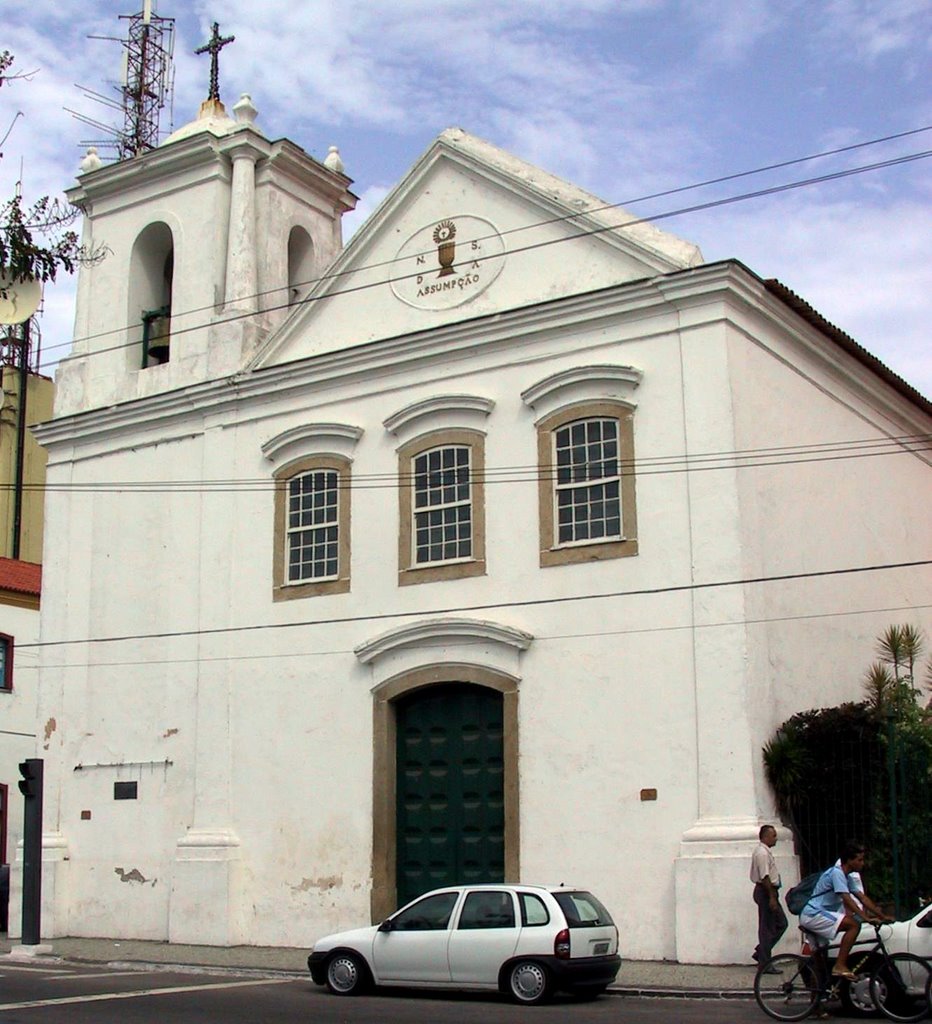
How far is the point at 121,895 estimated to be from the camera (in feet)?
73.8

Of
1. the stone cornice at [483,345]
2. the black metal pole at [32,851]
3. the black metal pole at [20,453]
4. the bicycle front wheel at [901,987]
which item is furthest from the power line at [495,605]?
the black metal pole at [20,453]

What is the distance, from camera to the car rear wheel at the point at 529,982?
14.4 metres

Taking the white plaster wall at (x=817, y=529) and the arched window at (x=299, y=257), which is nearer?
the white plaster wall at (x=817, y=529)

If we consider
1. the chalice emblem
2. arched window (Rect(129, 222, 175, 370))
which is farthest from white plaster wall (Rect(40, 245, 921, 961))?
arched window (Rect(129, 222, 175, 370))

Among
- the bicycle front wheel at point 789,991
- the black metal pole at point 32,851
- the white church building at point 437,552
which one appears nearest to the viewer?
the bicycle front wheel at point 789,991

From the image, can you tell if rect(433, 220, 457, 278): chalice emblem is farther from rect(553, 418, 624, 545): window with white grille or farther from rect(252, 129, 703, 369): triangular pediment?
rect(553, 418, 624, 545): window with white grille

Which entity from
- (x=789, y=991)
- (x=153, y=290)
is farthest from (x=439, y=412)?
(x=789, y=991)

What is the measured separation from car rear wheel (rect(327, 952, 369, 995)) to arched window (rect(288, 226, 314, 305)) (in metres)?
13.0

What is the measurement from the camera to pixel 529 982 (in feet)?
Result: 47.5

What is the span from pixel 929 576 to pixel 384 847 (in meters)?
9.78

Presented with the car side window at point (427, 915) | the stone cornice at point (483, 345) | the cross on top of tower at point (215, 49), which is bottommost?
the car side window at point (427, 915)

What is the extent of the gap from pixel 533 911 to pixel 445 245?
10245 mm

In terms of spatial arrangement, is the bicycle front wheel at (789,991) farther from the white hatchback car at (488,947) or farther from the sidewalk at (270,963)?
the white hatchback car at (488,947)

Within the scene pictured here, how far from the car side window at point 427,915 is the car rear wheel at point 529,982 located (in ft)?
3.06
